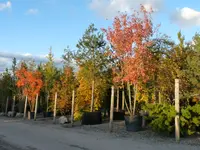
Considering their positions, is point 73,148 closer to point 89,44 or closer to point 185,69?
point 185,69

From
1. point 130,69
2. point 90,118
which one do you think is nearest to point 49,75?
point 90,118

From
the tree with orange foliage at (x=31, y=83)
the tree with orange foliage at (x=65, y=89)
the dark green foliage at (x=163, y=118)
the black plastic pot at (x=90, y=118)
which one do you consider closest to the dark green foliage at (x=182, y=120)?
the dark green foliage at (x=163, y=118)

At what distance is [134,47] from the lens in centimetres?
1238

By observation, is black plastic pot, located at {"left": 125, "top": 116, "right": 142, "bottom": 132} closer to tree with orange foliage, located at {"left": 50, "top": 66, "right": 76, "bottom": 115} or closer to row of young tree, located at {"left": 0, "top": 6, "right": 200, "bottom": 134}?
row of young tree, located at {"left": 0, "top": 6, "right": 200, "bottom": 134}

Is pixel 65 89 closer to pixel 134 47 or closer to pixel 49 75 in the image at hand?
pixel 49 75

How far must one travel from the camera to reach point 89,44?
16.5m

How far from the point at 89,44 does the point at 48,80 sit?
22.7 feet

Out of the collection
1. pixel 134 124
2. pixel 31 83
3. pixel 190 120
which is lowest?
pixel 134 124

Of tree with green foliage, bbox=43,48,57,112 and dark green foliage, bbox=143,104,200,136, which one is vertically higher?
tree with green foliage, bbox=43,48,57,112

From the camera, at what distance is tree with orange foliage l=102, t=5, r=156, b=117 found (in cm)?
1212

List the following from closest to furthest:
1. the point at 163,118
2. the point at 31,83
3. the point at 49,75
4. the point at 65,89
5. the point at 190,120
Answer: the point at 190,120 → the point at 163,118 → the point at 65,89 → the point at 31,83 → the point at 49,75

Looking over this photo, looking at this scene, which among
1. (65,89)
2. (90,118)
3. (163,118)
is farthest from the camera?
(65,89)

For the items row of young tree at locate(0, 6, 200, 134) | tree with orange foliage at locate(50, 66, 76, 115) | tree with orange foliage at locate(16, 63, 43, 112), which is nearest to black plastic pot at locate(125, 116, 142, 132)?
row of young tree at locate(0, 6, 200, 134)

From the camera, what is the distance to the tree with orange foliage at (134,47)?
12.1 m
